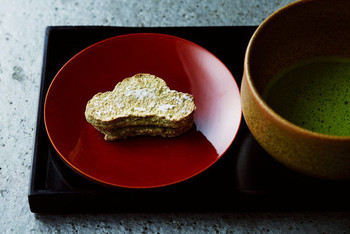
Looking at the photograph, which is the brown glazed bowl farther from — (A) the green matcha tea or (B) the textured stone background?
(B) the textured stone background

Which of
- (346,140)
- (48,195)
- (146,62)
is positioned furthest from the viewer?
(146,62)

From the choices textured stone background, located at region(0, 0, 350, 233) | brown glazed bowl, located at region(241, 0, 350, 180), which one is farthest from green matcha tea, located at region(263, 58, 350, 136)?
textured stone background, located at region(0, 0, 350, 233)

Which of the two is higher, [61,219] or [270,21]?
[270,21]

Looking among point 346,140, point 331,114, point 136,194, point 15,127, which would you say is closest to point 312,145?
point 346,140

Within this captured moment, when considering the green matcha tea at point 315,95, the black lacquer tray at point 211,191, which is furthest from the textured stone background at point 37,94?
the green matcha tea at point 315,95

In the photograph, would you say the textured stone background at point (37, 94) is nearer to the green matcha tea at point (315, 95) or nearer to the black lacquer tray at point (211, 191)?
the black lacquer tray at point (211, 191)

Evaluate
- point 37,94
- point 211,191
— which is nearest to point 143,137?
point 211,191

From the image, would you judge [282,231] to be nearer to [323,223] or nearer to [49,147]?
[323,223]
